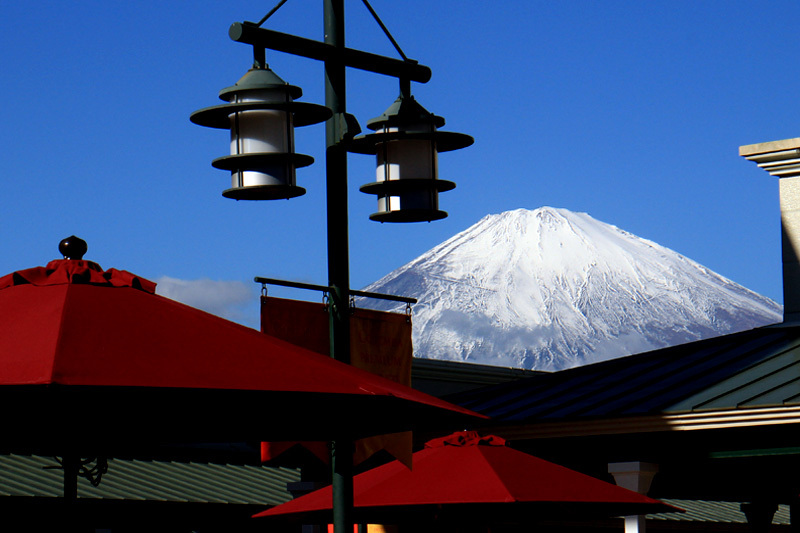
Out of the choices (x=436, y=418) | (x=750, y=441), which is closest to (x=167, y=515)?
(x=750, y=441)

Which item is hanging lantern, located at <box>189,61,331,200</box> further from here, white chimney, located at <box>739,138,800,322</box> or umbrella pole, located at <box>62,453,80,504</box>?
white chimney, located at <box>739,138,800,322</box>

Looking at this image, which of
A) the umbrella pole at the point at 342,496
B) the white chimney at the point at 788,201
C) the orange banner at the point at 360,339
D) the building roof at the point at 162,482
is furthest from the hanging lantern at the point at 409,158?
the building roof at the point at 162,482

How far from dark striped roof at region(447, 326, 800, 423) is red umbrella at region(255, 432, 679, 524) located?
5.62 feet

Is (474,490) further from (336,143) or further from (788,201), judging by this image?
(788,201)

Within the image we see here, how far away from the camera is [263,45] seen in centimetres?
813

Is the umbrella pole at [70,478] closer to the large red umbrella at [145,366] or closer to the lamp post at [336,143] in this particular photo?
the large red umbrella at [145,366]

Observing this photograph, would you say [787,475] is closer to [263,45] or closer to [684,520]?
[263,45]

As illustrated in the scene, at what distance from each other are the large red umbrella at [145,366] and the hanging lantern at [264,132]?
5.63 ft

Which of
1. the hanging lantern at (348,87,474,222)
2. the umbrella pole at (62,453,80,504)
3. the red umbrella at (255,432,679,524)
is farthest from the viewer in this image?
the red umbrella at (255,432,679,524)

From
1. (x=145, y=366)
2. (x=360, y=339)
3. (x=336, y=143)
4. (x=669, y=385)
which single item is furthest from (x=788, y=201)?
(x=145, y=366)

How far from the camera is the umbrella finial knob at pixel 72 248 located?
19.7 ft

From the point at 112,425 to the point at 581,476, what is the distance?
4086 mm

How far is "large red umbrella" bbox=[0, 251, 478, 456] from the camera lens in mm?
4949

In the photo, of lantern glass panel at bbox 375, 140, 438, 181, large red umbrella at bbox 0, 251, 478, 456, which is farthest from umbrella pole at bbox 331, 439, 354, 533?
lantern glass panel at bbox 375, 140, 438, 181
